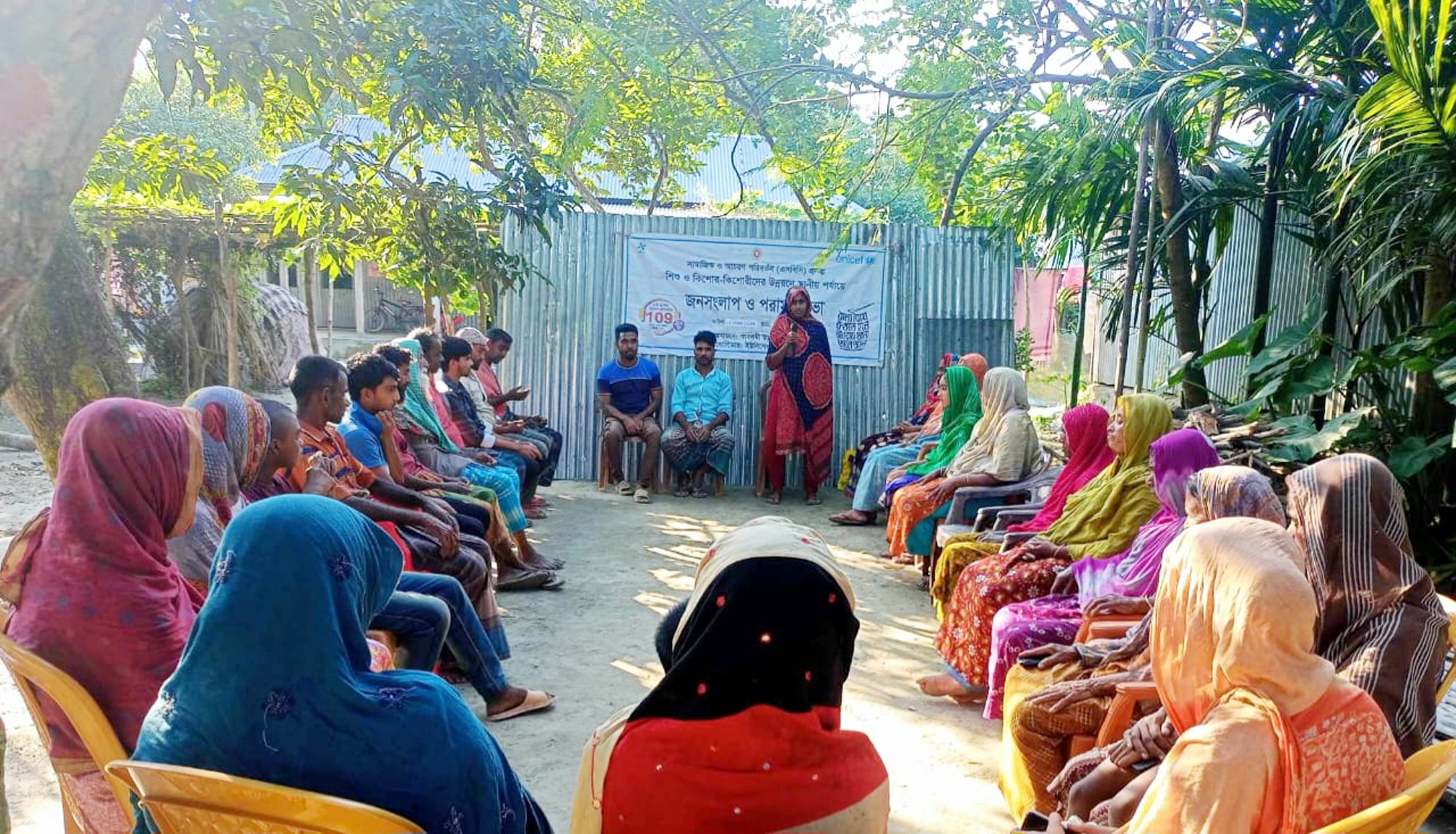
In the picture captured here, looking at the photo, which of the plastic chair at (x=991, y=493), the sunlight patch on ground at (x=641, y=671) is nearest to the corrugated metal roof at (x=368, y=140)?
the plastic chair at (x=991, y=493)

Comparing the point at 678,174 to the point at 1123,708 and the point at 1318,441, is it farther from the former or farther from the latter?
the point at 1123,708

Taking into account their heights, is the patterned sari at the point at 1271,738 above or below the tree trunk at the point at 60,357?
below

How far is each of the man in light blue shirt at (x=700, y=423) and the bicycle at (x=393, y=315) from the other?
13.1 meters

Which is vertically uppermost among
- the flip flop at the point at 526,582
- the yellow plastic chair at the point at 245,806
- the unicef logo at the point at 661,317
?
the unicef logo at the point at 661,317

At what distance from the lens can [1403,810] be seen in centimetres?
172

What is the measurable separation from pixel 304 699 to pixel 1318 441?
165 inches

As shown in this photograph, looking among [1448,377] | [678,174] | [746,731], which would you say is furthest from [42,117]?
[678,174]

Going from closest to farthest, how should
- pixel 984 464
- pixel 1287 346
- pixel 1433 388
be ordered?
pixel 1433 388 → pixel 1287 346 → pixel 984 464

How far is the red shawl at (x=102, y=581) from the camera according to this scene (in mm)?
2227

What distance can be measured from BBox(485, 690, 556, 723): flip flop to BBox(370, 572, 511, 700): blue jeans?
75 millimetres

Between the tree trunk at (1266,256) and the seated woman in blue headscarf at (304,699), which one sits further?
the tree trunk at (1266,256)

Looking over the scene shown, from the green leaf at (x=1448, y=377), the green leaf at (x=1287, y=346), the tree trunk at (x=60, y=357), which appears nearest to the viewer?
the tree trunk at (x=60, y=357)

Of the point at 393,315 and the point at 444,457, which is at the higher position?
the point at 393,315

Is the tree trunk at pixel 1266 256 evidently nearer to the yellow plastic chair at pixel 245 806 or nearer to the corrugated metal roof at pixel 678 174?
the yellow plastic chair at pixel 245 806
